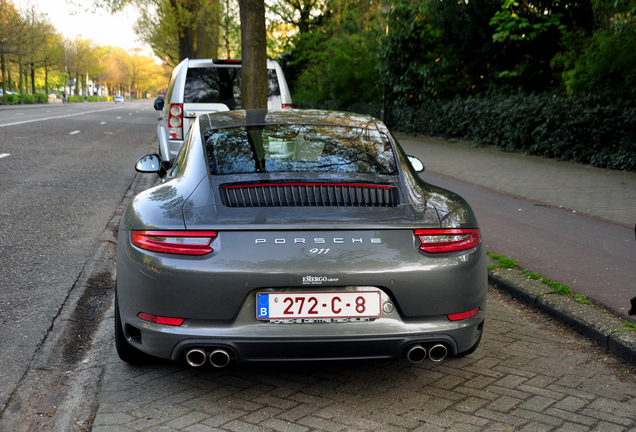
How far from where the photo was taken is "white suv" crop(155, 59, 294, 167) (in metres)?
9.68

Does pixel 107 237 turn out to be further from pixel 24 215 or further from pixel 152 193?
pixel 152 193

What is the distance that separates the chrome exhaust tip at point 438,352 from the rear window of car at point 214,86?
7.47 meters

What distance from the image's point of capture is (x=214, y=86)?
1016 centimetres

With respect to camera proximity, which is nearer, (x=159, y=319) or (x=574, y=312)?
(x=159, y=319)

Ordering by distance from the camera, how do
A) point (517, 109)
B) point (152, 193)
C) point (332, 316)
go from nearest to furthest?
point (332, 316), point (152, 193), point (517, 109)

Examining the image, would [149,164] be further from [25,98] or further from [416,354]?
[25,98]

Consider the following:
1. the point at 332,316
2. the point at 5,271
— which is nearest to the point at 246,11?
the point at 5,271

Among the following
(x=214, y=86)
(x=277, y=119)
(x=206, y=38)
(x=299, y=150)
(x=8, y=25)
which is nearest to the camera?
(x=299, y=150)

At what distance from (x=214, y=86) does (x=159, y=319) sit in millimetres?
7657

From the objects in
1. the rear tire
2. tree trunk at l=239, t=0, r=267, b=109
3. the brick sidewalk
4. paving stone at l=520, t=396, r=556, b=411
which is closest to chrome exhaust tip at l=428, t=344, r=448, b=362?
the brick sidewalk

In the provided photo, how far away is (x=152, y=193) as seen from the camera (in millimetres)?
3467

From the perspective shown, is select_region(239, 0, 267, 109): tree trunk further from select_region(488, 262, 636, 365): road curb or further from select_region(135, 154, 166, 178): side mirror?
select_region(488, 262, 636, 365): road curb

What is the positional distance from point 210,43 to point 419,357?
85.8ft

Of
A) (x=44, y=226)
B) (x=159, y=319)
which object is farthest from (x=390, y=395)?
(x=44, y=226)
